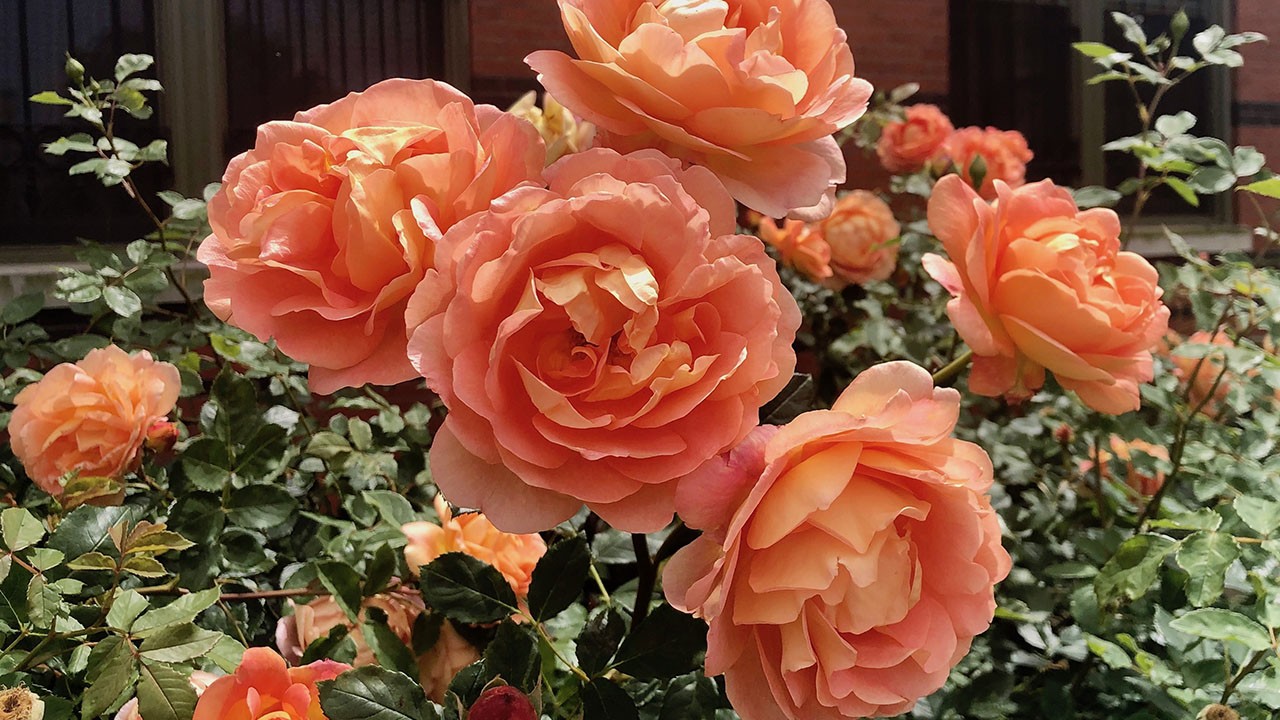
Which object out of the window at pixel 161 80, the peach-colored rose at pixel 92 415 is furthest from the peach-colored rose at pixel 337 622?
the window at pixel 161 80

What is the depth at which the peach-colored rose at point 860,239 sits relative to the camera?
136 centimetres

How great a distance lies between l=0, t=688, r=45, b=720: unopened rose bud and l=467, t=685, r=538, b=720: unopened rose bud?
0.19 m

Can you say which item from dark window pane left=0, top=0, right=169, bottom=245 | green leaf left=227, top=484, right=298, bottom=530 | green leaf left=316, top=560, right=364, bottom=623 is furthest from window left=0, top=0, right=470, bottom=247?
green leaf left=316, top=560, right=364, bottom=623

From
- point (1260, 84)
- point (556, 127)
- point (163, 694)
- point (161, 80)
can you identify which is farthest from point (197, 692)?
point (1260, 84)

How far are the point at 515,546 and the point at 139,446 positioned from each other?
1.06 feet

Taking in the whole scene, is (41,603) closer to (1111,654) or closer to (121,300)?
(121,300)

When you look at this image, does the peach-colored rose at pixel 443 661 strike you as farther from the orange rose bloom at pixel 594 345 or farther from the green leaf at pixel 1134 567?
the green leaf at pixel 1134 567

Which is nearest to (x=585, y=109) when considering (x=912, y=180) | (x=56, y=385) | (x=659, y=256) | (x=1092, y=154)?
(x=659, y=256)

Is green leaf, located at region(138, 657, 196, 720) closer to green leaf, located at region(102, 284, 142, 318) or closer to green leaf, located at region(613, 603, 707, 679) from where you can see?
green leaf, located at region(613, 603, 707, 679)

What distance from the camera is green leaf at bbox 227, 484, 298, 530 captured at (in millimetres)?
545

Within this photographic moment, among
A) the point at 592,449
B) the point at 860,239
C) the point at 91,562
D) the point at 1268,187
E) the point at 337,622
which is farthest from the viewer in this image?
the point at 860,239

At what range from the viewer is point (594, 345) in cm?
Answer: 33

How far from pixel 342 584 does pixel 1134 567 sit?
62cm

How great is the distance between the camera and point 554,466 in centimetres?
30
